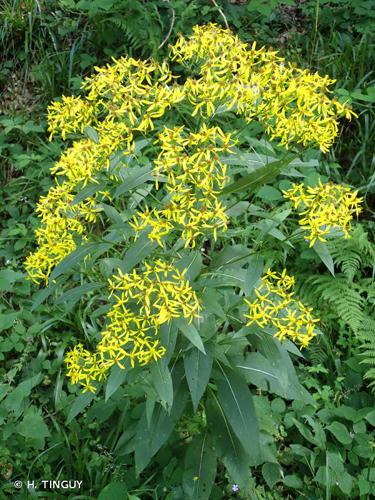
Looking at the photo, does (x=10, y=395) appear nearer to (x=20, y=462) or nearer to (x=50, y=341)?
(x=20, y=462)

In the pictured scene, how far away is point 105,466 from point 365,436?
1291mm

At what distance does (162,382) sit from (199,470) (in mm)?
722

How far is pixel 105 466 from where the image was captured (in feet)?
9.86

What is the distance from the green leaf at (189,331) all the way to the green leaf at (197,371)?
186 mm

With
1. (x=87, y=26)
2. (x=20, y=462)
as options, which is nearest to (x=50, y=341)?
(x=20, y=462)

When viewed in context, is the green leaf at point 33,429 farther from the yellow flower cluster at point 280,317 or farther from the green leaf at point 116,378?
the yellow flower cluster at point 280,317

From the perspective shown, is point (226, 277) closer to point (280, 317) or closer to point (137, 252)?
point (280, 317)

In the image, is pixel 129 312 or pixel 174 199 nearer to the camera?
pixel 174 199

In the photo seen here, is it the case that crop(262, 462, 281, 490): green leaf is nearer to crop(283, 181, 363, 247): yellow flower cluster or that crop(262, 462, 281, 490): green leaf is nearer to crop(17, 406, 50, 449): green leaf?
crop(17, 406, 50, 449): green leaf

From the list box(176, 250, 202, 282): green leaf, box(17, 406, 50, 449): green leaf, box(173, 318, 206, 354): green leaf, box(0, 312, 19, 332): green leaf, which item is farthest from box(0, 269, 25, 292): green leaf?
box(173, 318, 206, 354): green leaf

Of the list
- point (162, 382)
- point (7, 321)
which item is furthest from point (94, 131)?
point (7, 321)

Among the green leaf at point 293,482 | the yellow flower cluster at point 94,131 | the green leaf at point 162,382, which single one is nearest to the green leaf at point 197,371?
the green leaf at point 162,382

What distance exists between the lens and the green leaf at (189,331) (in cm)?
208

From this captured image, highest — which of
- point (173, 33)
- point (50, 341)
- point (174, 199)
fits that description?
point (174, 199)
